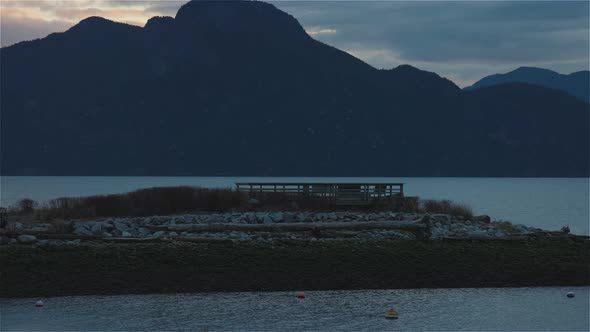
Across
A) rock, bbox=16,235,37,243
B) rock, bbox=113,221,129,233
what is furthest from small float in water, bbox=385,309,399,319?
rock, bbox=16,235,37,243

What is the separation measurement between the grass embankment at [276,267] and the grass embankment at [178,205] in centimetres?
1135

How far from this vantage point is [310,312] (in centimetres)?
2984

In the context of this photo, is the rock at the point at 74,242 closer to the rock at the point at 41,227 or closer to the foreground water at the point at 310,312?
the rock at the point at 41,227

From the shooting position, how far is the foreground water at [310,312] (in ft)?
90.7

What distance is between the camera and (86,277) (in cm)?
3309

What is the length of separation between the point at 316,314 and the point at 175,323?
4.99 metres

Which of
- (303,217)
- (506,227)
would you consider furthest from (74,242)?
(506,227)

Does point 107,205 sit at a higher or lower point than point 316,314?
higher

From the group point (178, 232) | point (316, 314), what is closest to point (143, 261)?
point (178, 232)

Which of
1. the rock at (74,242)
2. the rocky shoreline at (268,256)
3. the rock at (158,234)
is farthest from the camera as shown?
the rock at (158,234)

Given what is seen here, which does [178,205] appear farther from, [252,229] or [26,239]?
[26,239]

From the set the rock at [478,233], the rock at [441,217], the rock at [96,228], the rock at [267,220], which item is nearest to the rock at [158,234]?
the rock at [96,228]

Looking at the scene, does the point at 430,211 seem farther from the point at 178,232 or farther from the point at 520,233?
the point at 178,232

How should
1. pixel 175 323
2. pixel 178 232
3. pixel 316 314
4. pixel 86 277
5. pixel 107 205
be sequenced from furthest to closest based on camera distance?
pixel 107 205 → pixel 178 232 → pixel 86 277 → pixel 316 314 → pixel 175 323
